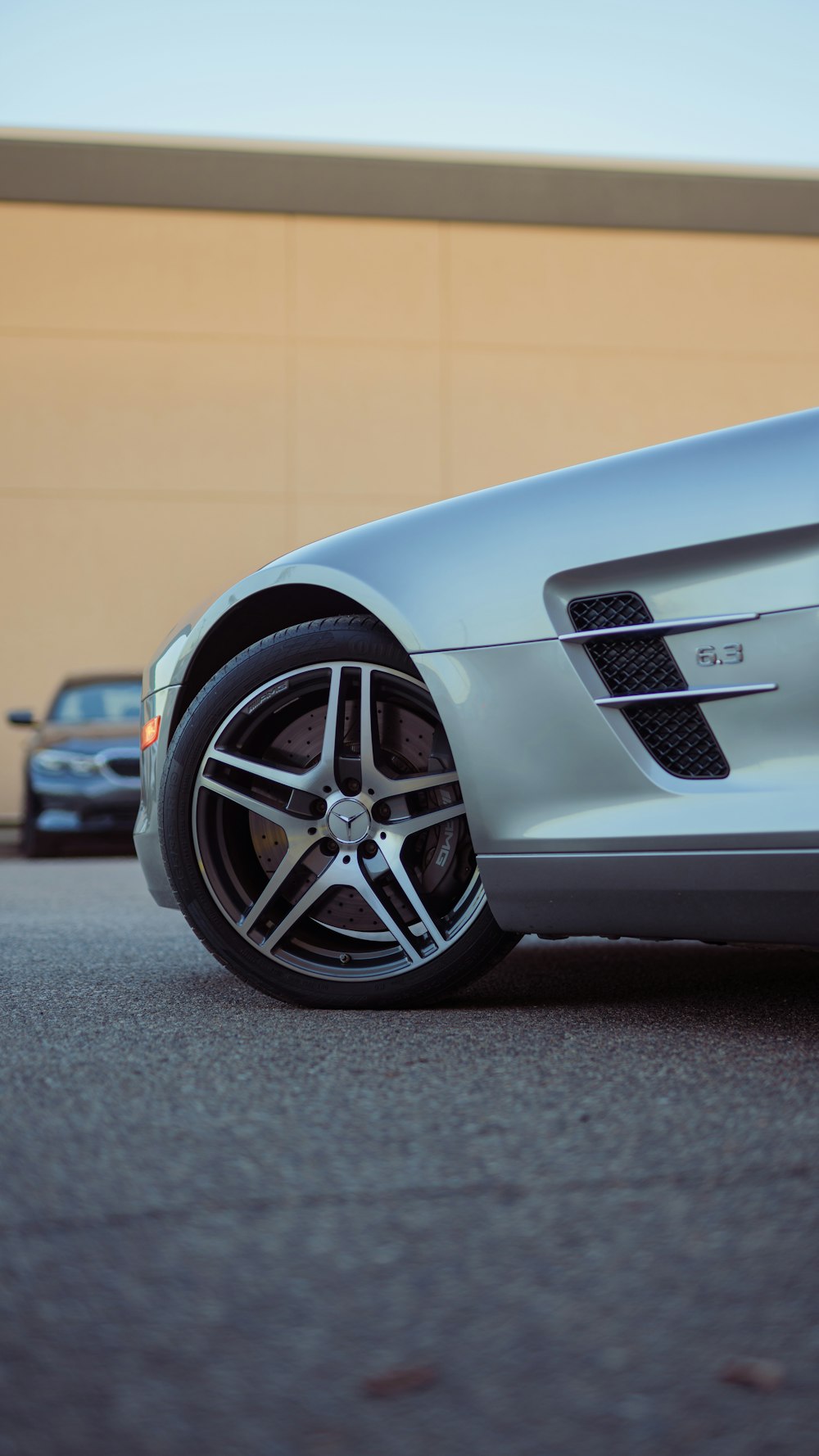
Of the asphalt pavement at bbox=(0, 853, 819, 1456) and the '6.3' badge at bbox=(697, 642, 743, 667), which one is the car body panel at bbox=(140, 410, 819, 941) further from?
the asphalt pavement at bbox=(0, 853, 819, 1456)

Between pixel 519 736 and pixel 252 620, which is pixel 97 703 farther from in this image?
pixel 519 736

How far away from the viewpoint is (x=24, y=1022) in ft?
8.52

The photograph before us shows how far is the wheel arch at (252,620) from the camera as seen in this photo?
2945mm

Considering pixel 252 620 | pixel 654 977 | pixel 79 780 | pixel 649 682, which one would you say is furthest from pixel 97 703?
pixel 649 682

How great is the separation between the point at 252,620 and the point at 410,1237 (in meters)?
1.84

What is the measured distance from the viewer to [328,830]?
106 inches

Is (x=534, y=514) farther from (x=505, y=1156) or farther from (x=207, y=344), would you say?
(x=207, y=344)

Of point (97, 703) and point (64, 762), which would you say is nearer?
point (64, 762)

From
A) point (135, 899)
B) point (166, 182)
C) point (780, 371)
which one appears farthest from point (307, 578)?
point (780, 371)

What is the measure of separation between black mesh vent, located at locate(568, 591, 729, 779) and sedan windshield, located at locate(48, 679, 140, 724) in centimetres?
760

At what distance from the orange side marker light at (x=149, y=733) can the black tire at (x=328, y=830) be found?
25 cm

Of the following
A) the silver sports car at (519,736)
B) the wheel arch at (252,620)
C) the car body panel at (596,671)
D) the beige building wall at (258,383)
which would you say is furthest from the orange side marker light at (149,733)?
the beige building wall at (258,383)

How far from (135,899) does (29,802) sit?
399cm

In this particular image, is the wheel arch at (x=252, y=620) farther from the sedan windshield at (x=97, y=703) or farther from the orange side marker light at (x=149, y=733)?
the sedan windshield at (x=97, y=703)
